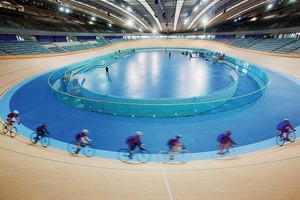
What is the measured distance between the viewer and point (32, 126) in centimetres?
910

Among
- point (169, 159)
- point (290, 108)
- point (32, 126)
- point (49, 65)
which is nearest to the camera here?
point (169, 159)

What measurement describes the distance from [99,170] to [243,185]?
3.84m

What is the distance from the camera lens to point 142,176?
541 cm

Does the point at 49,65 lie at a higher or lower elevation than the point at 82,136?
higher

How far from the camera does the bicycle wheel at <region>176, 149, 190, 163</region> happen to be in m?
6.83

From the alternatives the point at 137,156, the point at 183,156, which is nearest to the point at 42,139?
the point at 137,156

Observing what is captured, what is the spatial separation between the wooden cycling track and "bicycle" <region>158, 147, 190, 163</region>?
41cm

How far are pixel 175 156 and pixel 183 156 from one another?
31 centimetres

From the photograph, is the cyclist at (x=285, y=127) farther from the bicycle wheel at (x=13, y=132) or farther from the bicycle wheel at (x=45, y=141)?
the bicycle wheel at (x=13, y=132)

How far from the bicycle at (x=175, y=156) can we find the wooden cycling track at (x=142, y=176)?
405mm

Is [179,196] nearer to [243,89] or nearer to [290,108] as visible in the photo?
[290,108]

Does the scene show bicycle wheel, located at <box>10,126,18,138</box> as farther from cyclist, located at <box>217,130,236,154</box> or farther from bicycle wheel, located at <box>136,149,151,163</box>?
cyclist, located at <box>217,130,236,154</box>

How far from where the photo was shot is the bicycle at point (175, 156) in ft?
22.0

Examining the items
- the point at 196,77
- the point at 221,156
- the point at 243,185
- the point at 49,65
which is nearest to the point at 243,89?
the point at 196,77
